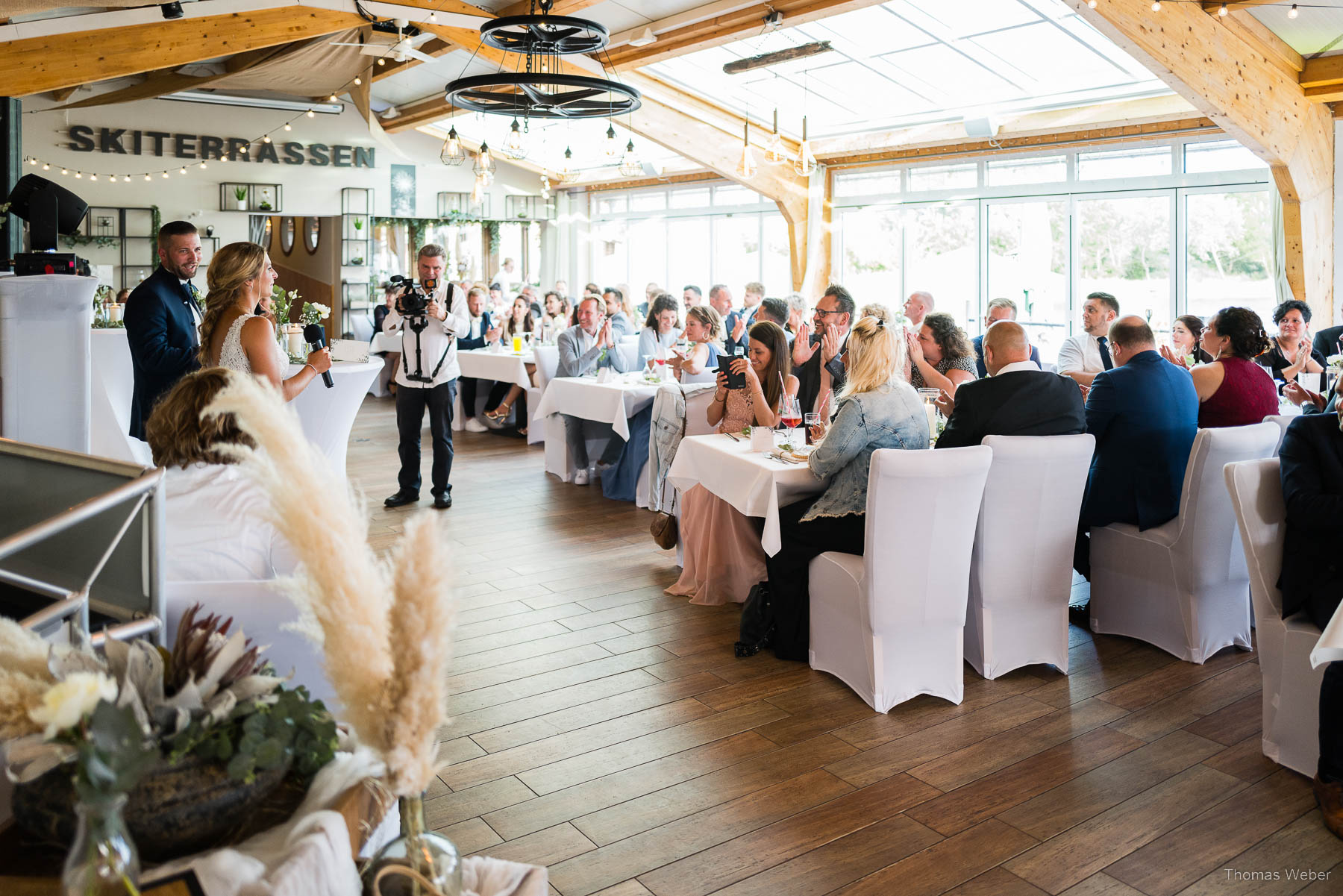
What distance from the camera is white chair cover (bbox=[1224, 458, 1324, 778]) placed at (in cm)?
294

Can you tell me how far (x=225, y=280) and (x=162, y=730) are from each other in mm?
3055

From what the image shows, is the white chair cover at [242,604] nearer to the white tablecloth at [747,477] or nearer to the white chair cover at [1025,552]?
the white tablecloth at [747,477]

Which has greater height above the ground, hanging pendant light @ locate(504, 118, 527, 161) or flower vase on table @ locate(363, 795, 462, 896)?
hanging pendant light @ locate(504, 118, 527, 161)

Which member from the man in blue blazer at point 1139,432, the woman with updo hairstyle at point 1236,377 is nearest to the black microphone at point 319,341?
the man in blue blazer at point 1139,432

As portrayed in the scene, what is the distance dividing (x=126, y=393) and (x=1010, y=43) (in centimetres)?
764

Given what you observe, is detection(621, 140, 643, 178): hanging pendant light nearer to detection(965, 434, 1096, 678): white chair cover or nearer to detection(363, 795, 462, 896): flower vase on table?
detection(965, 434, 1096, 678): white chair cover

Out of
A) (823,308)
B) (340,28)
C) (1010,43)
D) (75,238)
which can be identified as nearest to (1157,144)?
(1010,43)

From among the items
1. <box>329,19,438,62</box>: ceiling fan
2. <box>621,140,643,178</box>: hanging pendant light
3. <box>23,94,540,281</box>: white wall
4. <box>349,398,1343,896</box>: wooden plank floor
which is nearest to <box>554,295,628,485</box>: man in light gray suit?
<box>621,140,643,178</box>: hanging pendant light

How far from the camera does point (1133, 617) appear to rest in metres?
4.09

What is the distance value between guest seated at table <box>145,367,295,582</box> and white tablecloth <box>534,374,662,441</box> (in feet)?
13.0

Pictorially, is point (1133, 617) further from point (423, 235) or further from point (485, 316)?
point (423, 235)

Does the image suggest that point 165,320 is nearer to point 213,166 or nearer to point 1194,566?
point 1194,566

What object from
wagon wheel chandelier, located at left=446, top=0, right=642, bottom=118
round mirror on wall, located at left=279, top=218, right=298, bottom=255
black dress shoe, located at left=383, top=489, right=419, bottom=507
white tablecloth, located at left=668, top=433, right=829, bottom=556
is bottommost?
black dress shoe, located at left=383, top=489, right=419, bottom=507

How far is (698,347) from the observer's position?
6.64 metres
